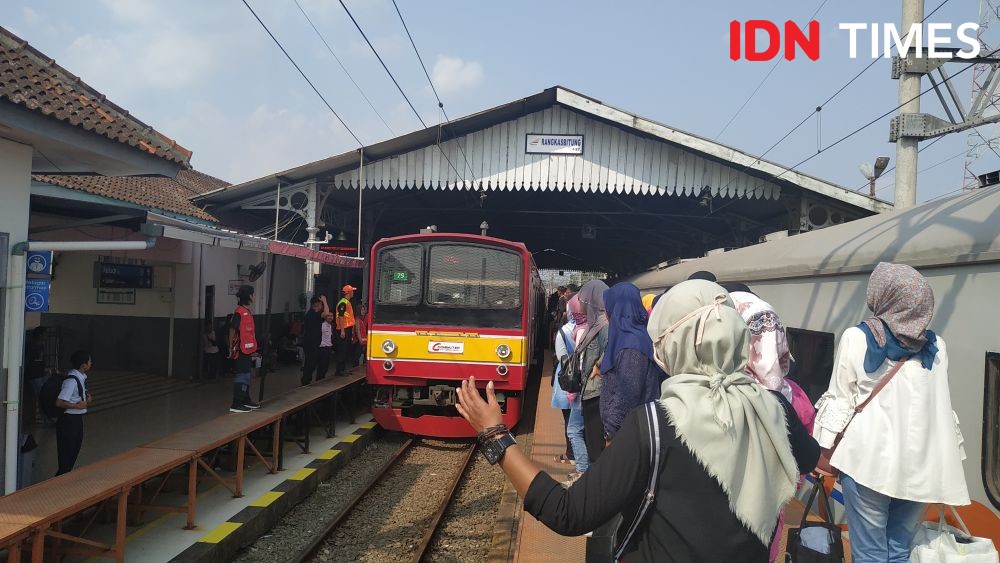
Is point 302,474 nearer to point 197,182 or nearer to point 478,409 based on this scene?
point 478,409

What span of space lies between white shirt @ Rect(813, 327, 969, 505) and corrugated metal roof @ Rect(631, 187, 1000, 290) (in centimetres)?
94

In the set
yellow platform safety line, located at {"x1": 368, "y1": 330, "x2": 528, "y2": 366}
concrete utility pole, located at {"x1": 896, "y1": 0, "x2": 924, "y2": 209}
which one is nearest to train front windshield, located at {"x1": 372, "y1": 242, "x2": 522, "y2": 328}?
yellow platform safety line, located at {"x1": 368, "y1": 330, "x2": 528, "y2": 366}

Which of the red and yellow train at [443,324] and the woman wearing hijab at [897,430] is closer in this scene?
the woman wearing hijab at [897,430]

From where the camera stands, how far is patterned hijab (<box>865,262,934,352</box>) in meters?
2.48

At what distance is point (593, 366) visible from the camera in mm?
4461

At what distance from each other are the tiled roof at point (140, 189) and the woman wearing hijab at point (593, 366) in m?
6.66

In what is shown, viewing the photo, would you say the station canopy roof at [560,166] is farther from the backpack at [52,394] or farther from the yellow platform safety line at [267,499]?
the yellow platform safety line at [267,499]

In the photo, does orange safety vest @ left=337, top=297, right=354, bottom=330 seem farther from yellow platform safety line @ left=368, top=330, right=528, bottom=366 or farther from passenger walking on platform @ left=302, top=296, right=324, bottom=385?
yellow platform safety line @ left=368, top=330, right=528, bottom=366

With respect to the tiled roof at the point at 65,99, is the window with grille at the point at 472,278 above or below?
below

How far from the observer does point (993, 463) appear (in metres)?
3.05

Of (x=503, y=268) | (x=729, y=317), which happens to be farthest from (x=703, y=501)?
(x=503, y=268)

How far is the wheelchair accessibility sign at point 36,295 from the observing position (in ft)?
18.1

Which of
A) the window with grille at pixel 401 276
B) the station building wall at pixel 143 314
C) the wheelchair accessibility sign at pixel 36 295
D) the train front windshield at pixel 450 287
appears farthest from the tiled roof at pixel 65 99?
the station building wall at pixel 143 314

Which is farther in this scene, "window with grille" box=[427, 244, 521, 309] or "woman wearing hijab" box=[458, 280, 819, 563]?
"window with grille" box=[427, 244, 521, 309]
